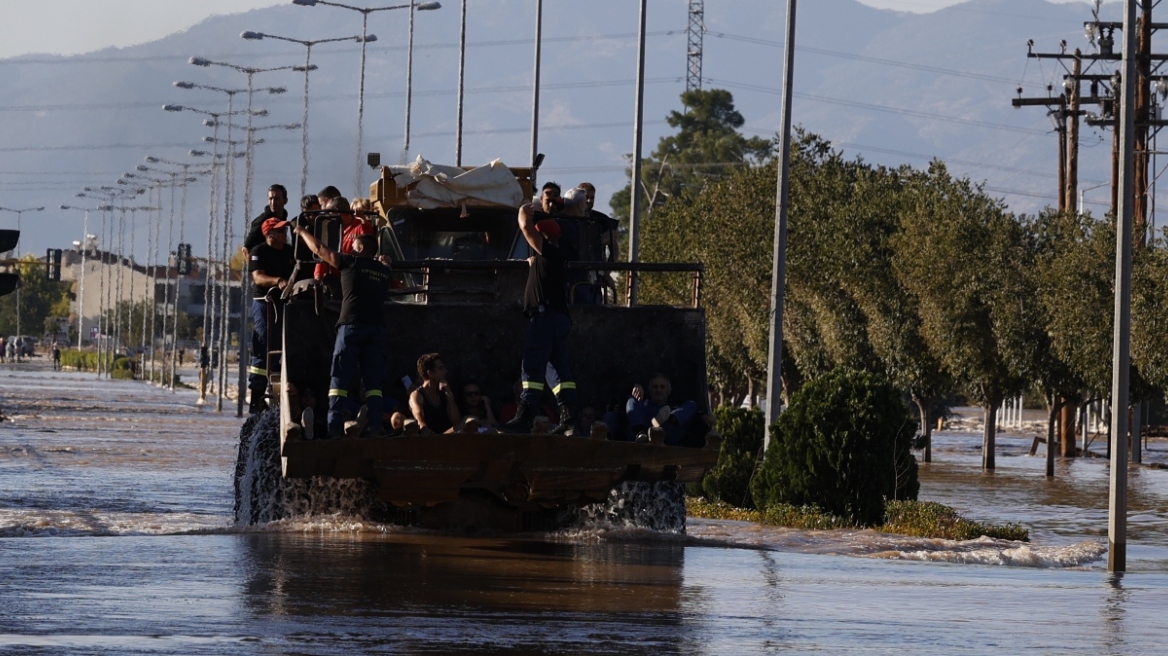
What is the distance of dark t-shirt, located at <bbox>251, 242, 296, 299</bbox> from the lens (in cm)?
1953

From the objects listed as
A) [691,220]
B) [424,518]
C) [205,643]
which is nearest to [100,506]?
[424,518]

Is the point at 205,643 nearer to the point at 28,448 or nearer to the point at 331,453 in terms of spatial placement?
the point at 331,453

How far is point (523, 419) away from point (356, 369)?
1439mm

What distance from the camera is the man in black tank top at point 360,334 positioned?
16406 millimetres

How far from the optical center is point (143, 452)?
3656cm

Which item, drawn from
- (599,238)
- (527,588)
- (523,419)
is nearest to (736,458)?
(599,238)

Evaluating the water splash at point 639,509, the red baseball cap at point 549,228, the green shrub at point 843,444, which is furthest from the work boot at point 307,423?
the green shrub at point 843,444

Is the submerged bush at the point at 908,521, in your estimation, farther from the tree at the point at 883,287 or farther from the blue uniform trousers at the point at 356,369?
the tree at the point at 883,287

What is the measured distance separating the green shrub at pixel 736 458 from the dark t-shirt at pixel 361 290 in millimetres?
11263

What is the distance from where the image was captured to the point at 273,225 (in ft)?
64.6

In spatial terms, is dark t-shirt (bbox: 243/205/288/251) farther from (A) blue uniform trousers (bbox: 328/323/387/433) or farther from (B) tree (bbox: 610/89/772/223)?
(B) tree (bbox: 610/89/772/223)

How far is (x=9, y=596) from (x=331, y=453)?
9.34ft

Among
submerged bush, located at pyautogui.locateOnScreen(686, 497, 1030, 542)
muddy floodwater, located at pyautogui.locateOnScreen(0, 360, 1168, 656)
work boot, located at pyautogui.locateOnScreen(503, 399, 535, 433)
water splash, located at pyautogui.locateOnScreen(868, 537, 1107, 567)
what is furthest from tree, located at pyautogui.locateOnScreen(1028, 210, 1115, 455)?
work boot, located at pyautogui.locateOnScreen(503, 399, 535, 433)

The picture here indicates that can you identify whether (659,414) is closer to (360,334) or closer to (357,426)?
(360,334)
